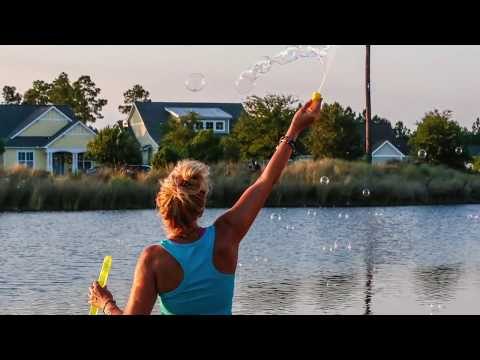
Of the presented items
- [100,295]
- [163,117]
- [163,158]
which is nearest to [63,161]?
[163,117]

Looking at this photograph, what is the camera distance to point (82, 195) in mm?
25281

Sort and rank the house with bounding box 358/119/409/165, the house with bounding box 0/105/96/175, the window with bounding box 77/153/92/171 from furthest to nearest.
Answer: the house with bounding box 358/119/409/165
the house with bounding box 0/105/96/175
the window with bounding box 77/153/92/171

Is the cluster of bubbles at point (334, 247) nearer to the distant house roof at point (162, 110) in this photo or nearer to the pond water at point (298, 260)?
the pond water at point (298, 260)

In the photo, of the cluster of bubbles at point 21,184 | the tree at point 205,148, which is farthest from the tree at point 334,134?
the cluster of bubbles at point 21,184

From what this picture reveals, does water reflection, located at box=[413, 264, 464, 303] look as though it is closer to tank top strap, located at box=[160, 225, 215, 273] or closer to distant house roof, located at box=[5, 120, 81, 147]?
tank top strap, located at box=[160, 225, 215, 273]

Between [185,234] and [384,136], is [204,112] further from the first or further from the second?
[185,234]

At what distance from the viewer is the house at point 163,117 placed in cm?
4638

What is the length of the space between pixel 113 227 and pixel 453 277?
9017mm

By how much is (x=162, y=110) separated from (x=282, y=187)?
23.3m

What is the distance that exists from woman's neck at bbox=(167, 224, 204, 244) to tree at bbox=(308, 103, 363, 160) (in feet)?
105

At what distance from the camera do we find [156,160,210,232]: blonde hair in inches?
115

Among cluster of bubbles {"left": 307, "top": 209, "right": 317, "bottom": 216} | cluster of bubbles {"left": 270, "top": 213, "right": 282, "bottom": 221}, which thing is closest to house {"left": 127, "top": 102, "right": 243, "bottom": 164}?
cluster of bubbles {"left": 307, "top": 209, "right": 317, "bottom": 216}
